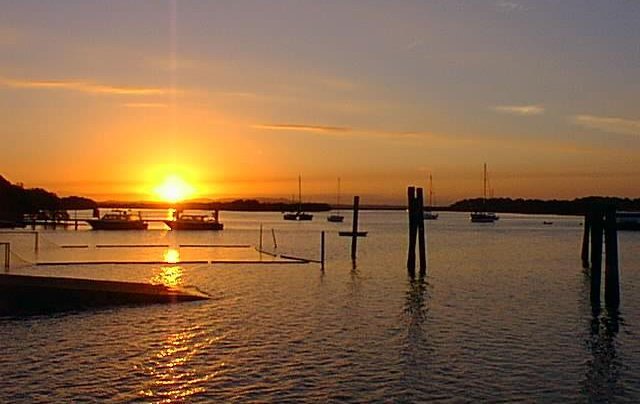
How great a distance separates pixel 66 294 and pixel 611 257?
18646mm

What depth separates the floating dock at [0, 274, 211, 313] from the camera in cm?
2619

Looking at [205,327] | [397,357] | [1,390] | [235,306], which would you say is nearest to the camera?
[1,390]

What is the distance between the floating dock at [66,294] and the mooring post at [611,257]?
49.3ft

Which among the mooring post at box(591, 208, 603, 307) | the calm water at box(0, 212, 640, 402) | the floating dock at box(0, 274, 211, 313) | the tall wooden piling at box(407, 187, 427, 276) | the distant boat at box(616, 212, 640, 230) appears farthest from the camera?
the distant boat at box(616, 212, 640, 230)

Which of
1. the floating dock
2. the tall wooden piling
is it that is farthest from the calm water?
the tall wooden piling

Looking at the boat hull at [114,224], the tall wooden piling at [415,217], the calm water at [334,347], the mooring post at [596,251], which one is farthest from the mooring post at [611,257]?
the boat hull at [114,224]

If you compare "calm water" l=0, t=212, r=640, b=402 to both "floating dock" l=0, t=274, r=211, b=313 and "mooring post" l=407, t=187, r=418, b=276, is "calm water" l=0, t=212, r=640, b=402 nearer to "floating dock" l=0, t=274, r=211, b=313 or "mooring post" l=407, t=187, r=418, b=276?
"floating dock" l=0, t=274, r=211, b=313

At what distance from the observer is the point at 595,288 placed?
3092cm

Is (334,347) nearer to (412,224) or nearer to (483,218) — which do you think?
(412,224)

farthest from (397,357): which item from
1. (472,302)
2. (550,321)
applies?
(472,302)

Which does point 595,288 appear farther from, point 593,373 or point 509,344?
point 593,373

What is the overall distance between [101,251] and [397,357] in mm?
42737

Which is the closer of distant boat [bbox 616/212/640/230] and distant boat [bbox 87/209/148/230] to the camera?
distant boat [bbox 87/209/148/230]

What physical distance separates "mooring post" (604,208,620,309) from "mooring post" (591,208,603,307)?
13.8 inches
